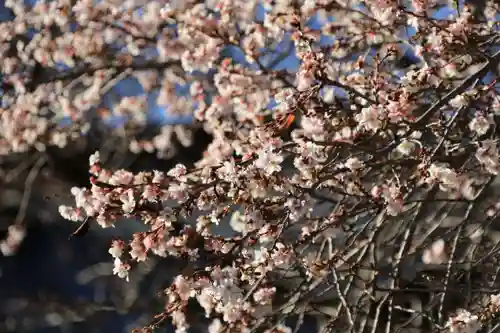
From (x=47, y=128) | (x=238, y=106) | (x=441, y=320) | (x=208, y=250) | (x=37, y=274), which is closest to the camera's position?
(x=208, y=250)

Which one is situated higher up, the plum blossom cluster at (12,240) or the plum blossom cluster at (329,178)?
the plum blossom cluster at (329,178)

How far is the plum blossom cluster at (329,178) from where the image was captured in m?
2.32

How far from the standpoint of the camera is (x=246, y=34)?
435 centimetres

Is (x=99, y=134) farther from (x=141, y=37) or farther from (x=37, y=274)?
(x=141, y=37)

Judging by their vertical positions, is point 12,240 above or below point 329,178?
below

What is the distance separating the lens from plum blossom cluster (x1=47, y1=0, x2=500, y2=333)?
7.63ft

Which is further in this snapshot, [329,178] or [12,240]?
[12,240]

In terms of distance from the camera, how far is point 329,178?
7.83ft

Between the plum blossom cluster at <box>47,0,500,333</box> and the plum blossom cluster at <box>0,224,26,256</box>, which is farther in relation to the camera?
the plum blossom cluster at <box>0,224,26,256</box>

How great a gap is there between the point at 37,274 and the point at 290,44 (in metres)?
6.86

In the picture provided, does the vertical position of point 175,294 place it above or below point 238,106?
above

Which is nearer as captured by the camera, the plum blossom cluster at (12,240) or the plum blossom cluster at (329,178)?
the plum blossom cluster at (329,178)

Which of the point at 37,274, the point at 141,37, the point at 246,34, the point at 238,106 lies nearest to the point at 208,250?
the point at 238,106

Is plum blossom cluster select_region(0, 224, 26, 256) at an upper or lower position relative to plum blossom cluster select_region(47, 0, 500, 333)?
lower
